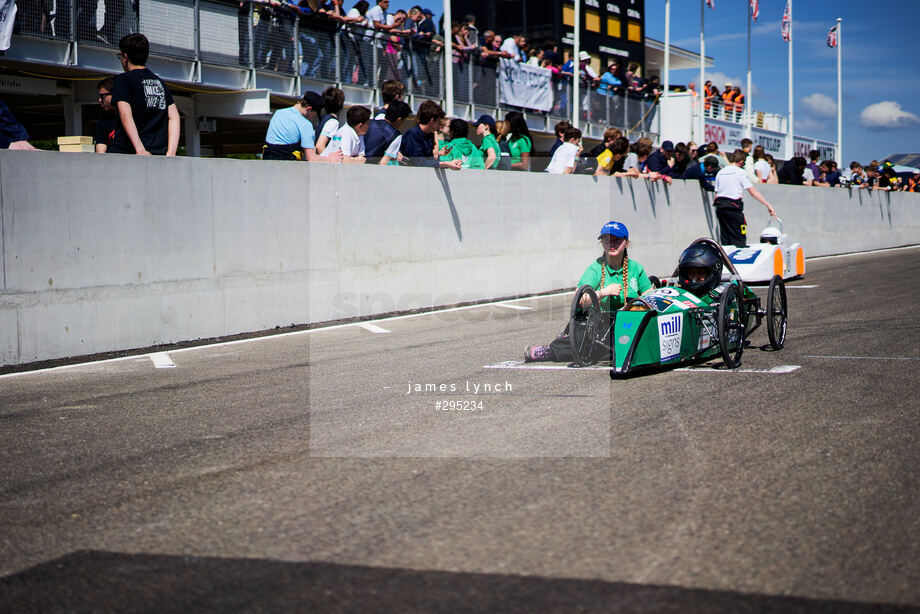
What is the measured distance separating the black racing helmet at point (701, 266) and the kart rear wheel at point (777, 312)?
603 millimetres

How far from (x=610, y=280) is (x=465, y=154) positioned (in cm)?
622

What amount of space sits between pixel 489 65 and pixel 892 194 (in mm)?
13443

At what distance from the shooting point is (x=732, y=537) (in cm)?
378

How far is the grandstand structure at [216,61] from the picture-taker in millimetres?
14383

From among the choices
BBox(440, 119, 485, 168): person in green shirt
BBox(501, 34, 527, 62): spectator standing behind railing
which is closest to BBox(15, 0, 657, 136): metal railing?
BBox(501, 34, 527, 62): spectator standing behind railing

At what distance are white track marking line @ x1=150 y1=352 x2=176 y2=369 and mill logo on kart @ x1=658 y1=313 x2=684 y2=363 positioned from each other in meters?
4.05

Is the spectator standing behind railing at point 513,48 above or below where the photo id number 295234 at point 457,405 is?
above

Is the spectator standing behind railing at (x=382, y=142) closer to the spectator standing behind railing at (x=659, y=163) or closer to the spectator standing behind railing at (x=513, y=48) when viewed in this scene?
the spectator standing behind railing at (x=659, y=163)

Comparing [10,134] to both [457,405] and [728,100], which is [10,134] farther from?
[728,100]

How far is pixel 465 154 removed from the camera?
13977 mm

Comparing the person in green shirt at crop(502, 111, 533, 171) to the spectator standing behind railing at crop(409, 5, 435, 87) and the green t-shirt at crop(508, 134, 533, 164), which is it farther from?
the spectator standing behind railing at crop(409, 5, 435, 87)

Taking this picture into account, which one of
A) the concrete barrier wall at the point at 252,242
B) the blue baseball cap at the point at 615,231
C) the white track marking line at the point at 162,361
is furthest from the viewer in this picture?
the concrete barrier wall at the point at 252,242

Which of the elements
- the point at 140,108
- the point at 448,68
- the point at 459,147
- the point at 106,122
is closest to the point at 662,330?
the point at 140,108

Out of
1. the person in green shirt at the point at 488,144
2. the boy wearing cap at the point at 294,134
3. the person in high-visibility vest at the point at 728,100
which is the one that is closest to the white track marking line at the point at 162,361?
the boy wearing cap at the point at 294,134
